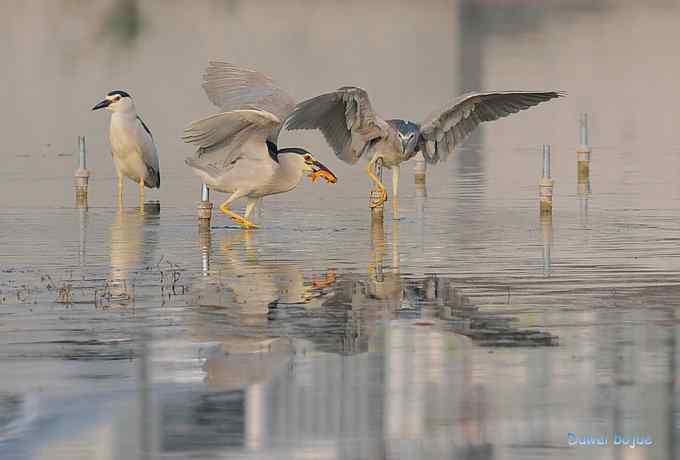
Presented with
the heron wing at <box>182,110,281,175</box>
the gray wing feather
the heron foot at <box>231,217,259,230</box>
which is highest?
the gray wing feather

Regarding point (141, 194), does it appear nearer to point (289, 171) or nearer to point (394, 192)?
point (394, 192)

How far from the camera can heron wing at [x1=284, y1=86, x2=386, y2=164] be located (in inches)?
869

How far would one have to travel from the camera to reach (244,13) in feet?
311

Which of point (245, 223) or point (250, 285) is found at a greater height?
point (245, 223)

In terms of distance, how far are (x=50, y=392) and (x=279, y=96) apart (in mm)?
11195

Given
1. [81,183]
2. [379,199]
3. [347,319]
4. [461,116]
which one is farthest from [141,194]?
[347,319]

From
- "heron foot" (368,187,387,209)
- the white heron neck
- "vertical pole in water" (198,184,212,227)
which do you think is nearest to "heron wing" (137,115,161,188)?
"vertical pole in water" (198,184,212,227)

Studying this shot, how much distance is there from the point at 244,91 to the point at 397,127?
1.88m

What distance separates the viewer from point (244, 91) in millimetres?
23781

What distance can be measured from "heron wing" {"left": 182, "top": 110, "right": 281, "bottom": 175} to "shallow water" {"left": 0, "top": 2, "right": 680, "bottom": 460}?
0.84 metres

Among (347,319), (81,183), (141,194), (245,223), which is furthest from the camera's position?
(81,183)

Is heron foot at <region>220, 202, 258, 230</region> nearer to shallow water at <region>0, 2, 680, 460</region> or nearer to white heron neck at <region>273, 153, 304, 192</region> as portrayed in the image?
shallow water at <region>0, 2, 680, 460</region>

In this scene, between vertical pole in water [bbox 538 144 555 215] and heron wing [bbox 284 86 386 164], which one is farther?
vertical pole in water [bbox 538 144 555 215]

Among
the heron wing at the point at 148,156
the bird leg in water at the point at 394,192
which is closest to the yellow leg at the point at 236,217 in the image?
the bird leg in water at the point at 394,192
